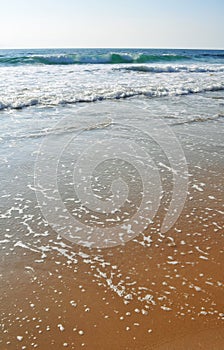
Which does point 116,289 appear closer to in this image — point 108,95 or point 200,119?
point 200,119

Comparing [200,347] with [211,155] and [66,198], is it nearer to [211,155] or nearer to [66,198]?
[66,198]

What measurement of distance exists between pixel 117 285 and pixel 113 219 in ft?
3.98

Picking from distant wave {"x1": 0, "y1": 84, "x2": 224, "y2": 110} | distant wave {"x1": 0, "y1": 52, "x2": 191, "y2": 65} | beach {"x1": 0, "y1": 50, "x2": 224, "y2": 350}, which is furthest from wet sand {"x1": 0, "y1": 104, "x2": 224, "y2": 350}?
distant wave {"x1": 0, "y1": 52, "x2": 191, "y2": 65}

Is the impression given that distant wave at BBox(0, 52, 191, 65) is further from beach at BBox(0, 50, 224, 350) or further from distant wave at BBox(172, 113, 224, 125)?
beach at BBox(0, 50, 224, 350)

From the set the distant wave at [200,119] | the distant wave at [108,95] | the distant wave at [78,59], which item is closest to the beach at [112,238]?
the distant wave at [200,119]

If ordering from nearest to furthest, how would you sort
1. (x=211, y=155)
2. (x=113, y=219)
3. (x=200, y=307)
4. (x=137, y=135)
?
(x=200, y=307) → (x=113, y=219) → (x=211, y=155) → (x=137, y=135)

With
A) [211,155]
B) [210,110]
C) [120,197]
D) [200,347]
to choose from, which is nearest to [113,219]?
[120,197]

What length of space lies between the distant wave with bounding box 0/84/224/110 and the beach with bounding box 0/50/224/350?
10.2 feet

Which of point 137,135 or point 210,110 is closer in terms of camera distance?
point 137,135

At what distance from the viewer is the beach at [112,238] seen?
2.48 m

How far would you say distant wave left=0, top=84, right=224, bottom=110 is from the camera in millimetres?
10914

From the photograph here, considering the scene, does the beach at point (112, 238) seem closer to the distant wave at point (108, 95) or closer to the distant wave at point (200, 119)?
the distant wave at point (200, 119)

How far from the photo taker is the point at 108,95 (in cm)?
1289

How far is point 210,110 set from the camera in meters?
10.5
